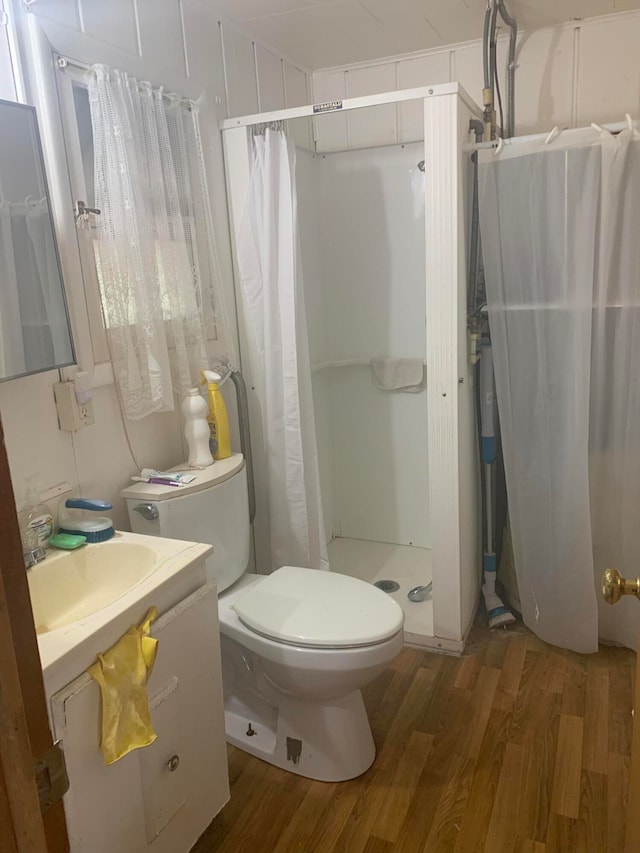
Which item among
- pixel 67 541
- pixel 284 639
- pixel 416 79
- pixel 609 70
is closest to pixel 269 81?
pixel 416 79

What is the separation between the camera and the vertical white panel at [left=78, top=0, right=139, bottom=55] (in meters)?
1.66

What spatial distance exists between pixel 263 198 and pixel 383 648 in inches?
55.7

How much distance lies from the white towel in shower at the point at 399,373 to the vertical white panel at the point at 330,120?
35.3 inches

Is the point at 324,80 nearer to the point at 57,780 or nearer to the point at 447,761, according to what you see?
the point at 447,761

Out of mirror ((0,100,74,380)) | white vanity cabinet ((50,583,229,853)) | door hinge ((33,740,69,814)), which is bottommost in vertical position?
white vanity cabinet ((50,583,229,853))

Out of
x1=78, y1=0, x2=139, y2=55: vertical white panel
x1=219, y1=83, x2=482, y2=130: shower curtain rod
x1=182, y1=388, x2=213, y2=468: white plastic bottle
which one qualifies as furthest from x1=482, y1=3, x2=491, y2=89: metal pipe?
x1=182, y1=388, x2=213, y2=468: white plastic bottle

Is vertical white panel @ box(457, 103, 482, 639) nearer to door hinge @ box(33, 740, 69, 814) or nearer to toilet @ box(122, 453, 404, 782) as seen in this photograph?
toilet @ box(122, 453, 404, 782)

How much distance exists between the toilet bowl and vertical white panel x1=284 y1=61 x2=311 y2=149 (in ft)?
5.57

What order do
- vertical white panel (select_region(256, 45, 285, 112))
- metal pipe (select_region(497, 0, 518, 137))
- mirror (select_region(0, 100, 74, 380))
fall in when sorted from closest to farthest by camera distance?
mirror (select_region(0, 100, 74, 380))
metal pipe (select_region(497, 0, 518, 137))
vertical white panel (select_region(256, 45, 285, 112))

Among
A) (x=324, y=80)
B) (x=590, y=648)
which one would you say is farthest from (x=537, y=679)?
(x=324, y=80)

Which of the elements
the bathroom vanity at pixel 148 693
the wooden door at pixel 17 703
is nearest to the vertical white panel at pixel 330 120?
the bathroom vanity at pixel 148 693

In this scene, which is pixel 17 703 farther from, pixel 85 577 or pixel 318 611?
pixel 318 611

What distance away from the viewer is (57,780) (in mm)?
663

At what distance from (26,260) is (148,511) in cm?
67
